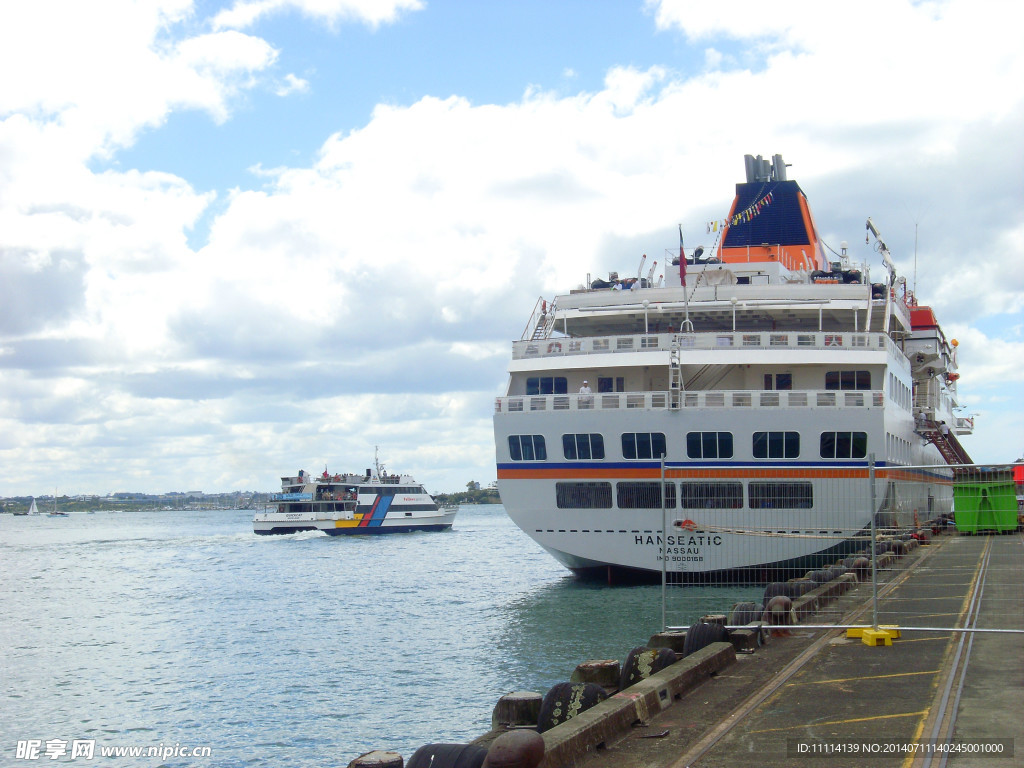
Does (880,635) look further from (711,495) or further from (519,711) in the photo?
(711,495)

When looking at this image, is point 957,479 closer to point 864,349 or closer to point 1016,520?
point 1016,520

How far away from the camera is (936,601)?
15.6 m

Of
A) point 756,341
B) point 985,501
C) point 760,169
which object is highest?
point 760,169

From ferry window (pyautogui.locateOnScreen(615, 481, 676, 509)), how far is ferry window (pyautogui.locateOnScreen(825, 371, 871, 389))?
6.03 m

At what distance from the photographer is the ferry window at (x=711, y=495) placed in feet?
82.7

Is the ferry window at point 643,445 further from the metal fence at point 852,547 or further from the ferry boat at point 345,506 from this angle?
the ferry boat at point 345,506

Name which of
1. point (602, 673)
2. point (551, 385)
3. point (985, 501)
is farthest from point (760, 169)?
point (602, 673)

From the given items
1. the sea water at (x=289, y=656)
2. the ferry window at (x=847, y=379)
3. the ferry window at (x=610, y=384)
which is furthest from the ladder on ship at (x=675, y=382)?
the sea water at (x=289, y=656)

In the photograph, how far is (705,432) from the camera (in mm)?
25484

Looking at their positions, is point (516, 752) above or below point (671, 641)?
above

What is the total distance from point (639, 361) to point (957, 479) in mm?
13412

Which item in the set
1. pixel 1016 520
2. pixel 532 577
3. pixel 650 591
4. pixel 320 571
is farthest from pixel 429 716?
pixel 320 571

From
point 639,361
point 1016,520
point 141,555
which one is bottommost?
point 141,555

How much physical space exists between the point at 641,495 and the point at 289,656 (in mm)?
10175
